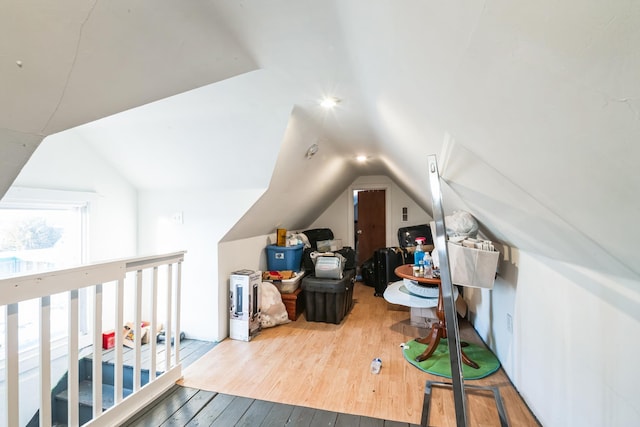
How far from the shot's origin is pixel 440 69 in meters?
0.93

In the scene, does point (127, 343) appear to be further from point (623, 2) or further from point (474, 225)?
point (623, 2)

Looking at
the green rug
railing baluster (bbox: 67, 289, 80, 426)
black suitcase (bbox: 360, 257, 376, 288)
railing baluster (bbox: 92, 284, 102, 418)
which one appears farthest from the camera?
black suitcase (bbox: 360, 257, 376, 288)

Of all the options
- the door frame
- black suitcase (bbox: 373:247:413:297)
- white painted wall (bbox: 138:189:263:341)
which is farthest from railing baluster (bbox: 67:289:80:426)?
the door frame

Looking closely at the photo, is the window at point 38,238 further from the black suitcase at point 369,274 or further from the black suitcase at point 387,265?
the black suitcase at point 369,274

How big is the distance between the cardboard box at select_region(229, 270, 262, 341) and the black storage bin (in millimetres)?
673

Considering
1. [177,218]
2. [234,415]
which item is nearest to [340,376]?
[234,415]

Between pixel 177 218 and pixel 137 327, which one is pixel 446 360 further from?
pixel 177 218

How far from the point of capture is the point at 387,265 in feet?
14.6

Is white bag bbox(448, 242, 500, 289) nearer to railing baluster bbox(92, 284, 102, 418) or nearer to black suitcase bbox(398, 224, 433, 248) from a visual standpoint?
railing baluster bbox(92, 284, 102, 418)

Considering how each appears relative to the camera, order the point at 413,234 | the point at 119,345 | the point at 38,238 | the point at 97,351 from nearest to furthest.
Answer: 1. the point at 97,351
2. the point at 119,345
3. the point at 38,238
4. the point at 413,234

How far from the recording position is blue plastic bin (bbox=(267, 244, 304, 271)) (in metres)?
3.79

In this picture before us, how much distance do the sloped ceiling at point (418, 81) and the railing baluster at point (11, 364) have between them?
2.24 feet

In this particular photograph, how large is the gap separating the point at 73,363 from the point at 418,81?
7.25 feet

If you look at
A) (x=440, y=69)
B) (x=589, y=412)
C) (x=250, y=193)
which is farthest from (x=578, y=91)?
(x=250, y=193)
